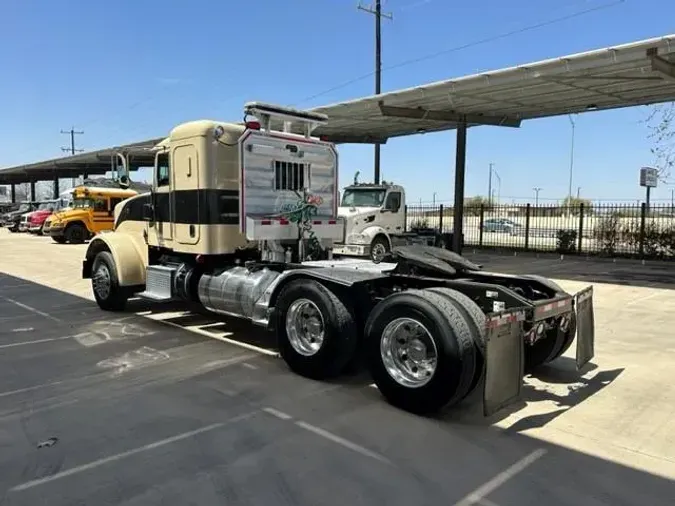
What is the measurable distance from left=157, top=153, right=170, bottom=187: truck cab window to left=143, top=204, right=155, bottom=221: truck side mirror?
1.57ft

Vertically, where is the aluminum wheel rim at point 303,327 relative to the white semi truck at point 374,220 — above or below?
below

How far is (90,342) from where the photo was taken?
743 cm

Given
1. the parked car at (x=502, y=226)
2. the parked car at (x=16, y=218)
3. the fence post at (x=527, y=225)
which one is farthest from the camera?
the parked car at (x=16, y=218)

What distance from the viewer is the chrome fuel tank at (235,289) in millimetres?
7078

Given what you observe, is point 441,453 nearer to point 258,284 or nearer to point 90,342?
point 258,284

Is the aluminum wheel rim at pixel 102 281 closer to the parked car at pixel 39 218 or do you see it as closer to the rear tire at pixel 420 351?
the rear tire at pixel 420 351

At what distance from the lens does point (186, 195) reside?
26.1 ft

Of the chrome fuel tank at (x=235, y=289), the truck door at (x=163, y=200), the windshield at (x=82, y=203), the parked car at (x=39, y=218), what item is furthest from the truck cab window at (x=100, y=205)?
the chrome fuel tank at (x=235, y=289)

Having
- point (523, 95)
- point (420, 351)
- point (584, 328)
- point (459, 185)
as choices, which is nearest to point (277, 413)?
point (420, 351)

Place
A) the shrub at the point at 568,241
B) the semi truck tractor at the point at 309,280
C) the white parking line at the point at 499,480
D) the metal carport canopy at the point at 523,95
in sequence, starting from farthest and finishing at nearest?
the shrub at the point at 568,241, the metal carport canopy at the point at 523,95, the semi truck tractor at the point at 309,280, the white parking line at the point at 499,480

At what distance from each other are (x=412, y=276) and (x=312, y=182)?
9.81 feet

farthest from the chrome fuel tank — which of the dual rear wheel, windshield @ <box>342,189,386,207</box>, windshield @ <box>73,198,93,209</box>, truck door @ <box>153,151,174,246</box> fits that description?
windshield @ <box>73,198,93,209</box>

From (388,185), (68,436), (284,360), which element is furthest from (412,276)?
(388,185)

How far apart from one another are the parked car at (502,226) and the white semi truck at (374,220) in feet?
22.7
